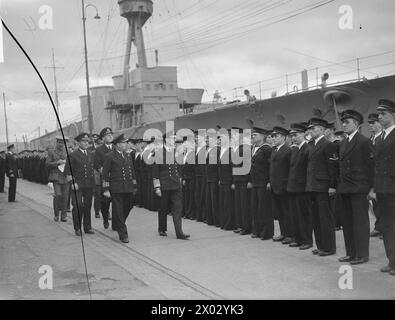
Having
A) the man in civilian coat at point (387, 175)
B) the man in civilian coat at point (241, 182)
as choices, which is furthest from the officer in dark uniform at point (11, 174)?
the man in civilian coat at point (387, 175)

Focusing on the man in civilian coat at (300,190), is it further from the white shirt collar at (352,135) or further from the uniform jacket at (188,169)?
the uniform jacket at (188,169)

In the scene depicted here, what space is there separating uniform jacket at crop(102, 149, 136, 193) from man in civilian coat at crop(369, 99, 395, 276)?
4.18 meters

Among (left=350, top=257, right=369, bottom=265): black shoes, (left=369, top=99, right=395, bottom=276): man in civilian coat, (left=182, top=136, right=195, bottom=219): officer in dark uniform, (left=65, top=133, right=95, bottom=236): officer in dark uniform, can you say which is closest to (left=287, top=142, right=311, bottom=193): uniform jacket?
(left=350, top=257, right=369, bottom=265): black shoes

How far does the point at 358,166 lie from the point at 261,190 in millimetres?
2233

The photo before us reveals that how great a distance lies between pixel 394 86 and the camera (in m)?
13.7

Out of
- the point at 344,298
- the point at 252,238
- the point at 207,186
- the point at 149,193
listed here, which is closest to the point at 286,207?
the point at 252,238

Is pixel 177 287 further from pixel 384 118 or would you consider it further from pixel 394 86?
pixel 394 86

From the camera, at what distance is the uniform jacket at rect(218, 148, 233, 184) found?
29.3 ft

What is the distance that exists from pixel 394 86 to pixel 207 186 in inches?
273

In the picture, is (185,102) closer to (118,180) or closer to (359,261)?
(118,180)

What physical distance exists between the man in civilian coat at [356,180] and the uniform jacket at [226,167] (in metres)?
2.94

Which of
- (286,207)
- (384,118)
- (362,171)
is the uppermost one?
(384,118)

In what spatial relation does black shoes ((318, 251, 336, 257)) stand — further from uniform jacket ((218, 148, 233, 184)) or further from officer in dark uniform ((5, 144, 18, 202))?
officer in dark uniform ((5, 144, 18, 202))

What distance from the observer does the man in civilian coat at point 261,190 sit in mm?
7980
